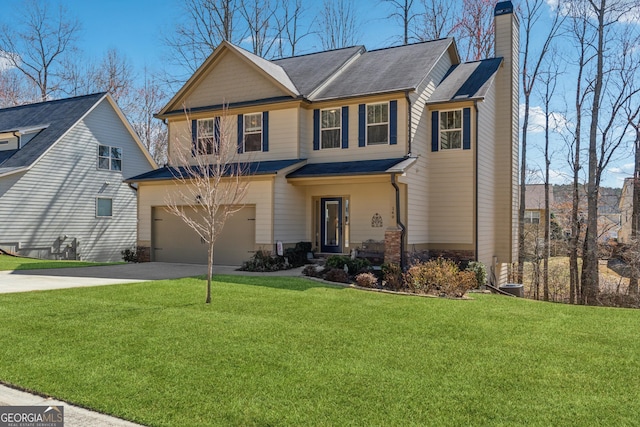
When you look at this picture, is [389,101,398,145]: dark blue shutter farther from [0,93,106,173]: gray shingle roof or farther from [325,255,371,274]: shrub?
[0,93,106,173]: gray shingle roof

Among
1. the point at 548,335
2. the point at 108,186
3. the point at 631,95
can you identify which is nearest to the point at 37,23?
the point at 108,186

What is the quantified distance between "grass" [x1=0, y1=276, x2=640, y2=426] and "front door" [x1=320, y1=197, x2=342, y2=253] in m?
7.38

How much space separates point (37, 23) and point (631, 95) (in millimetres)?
34689

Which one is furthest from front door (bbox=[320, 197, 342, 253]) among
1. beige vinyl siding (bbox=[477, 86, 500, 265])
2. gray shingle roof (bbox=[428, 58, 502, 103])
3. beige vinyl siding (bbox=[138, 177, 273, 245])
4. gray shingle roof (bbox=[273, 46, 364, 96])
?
gray shingle roof (bbox=[428, 58, 502, 103])

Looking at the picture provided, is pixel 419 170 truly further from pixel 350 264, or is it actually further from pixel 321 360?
pixel 321 360

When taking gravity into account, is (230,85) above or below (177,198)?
above

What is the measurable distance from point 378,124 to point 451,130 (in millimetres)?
2536

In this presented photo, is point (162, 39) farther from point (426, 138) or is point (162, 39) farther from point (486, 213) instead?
point (486, 213)

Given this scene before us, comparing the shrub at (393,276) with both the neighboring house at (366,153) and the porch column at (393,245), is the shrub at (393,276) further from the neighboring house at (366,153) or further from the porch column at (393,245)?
the neighboring house at (366,153)

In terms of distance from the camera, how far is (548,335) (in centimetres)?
723

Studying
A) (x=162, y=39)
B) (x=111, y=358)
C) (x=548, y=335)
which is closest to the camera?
(x=111, y=358)

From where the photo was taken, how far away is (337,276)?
13.0 meters

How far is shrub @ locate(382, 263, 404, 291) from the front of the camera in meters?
12.4

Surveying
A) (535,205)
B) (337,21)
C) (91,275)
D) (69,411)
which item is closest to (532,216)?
(535,205)
